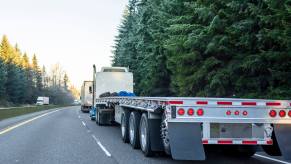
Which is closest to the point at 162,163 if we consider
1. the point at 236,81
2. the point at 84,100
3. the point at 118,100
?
the point at 118,100

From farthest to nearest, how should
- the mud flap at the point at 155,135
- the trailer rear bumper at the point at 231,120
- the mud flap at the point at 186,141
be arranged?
the mud flap at the point at 155,135 → the trailer rear bumper at the point at 231,120 → the mud flap at the point at 186,141

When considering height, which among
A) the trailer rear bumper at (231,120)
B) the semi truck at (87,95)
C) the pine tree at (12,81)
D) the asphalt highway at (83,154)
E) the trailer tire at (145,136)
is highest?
the pine tree at (12,81)

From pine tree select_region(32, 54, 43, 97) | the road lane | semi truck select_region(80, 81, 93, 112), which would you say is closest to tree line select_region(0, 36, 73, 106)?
pine tree select_region(32, 54, 43, 97)

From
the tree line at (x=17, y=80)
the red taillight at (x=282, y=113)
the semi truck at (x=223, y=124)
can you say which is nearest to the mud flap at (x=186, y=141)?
the semi truck at (x=223, y=124)

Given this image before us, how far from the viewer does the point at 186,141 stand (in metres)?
8.05

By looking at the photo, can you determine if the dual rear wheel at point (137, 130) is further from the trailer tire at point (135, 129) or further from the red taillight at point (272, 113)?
the red taillight at point (272, 113)

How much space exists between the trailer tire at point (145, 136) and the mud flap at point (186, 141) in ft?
5.82

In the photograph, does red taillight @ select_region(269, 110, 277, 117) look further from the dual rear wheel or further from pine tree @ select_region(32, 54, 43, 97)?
pine tree @ select_region(32, 54, 43, 97)

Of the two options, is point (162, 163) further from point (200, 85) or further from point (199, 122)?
point (200, 85)

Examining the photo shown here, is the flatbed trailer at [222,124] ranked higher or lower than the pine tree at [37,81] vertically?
lower

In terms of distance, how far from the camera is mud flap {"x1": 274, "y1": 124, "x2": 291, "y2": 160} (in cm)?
819

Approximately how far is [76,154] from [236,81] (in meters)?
10.7

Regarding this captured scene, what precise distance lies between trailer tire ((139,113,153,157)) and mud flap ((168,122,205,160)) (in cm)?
177

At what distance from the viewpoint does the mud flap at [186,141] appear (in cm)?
796
